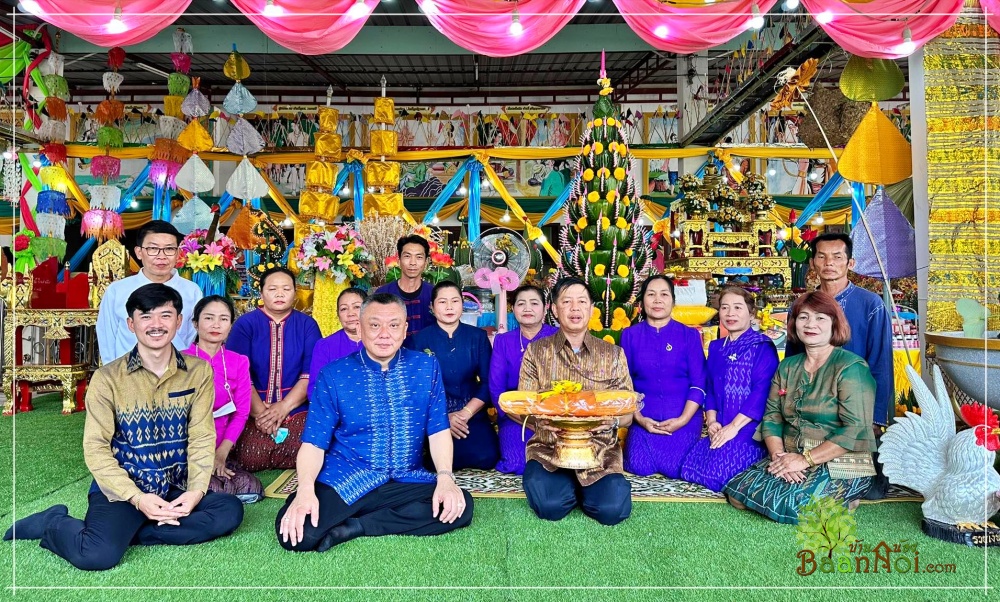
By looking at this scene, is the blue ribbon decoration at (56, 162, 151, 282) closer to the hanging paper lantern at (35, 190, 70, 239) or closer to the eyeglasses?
the hanging paper lantern at (35, 190, 70, 239)

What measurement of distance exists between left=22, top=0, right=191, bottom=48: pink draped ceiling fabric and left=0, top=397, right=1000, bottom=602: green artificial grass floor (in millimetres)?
2206

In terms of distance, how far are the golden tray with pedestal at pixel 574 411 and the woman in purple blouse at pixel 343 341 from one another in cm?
107

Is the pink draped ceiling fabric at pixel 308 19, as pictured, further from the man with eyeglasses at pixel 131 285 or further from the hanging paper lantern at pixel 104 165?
the hanging paper lantern at pixel 104 165

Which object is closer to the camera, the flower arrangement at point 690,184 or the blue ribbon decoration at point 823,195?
the flower arrangement at point 690,184

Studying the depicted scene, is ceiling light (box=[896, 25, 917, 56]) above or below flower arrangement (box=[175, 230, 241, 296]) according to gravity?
above

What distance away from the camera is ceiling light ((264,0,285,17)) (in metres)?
3.20

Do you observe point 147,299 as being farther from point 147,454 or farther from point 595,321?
point 595,321

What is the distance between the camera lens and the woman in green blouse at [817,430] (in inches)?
101

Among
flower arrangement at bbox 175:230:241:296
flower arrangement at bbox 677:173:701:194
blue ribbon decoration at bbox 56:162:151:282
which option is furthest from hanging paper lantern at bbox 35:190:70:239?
flower arrangement at bbox 677:173:701:194

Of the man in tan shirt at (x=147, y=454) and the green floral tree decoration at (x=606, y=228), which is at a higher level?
the green floral tree decoration at (x=606, y=228)

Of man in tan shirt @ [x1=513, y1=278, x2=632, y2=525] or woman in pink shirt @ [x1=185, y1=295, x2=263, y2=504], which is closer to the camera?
man in tan shirt @ [x1=513, y1=278, x2=632, y2=525]

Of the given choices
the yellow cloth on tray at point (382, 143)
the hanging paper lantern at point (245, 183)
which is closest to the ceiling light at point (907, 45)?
the yellow cloth on tray at point (382, 143)

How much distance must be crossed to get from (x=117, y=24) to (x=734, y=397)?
335cm

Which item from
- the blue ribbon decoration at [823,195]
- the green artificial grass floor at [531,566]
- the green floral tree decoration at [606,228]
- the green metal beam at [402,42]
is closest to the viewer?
the green artificial grass floor at [531,566]
